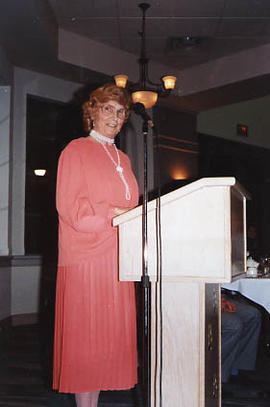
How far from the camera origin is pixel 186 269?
144 centimetres

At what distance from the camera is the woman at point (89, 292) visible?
173 centimetres

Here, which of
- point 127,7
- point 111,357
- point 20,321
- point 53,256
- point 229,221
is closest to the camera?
point 229,221

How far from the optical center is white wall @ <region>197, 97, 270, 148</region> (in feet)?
26.2

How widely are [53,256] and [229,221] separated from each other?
4595mm

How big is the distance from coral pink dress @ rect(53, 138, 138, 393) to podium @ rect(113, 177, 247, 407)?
0.84 feet

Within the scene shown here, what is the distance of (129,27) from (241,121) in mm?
3689

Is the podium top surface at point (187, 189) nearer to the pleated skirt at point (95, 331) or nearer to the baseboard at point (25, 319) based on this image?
the pleated skirt at point (95, 331)

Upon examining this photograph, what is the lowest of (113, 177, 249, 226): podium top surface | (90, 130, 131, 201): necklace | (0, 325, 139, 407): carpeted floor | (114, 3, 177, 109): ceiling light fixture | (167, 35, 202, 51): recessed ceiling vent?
(0, 325, 139, 407): carpeted floor

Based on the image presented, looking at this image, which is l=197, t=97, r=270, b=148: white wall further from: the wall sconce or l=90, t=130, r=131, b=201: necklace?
l=90, t=130, r=131, b=201: necklace

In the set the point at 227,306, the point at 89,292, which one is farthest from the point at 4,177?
the point at 89,292

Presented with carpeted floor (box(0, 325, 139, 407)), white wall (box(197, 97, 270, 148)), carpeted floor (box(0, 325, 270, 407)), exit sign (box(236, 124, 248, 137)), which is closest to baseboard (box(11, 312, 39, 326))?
carpeted floor (box(0, 325, 139, 407))

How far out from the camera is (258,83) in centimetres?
638

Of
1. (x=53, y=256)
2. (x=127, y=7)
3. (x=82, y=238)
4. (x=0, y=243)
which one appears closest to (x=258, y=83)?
(x=127, y=7)

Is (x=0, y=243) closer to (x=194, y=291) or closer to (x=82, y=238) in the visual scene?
(x=82, y=238)
